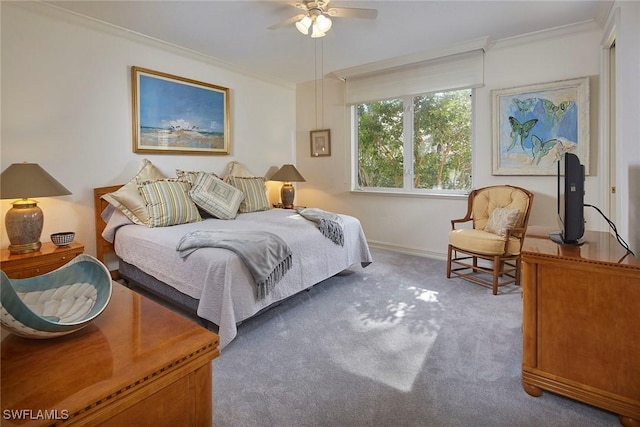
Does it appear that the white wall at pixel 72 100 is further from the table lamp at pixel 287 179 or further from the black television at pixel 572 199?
the black television at pixel 572 199

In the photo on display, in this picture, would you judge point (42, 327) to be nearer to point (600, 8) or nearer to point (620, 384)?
point (620, 384)

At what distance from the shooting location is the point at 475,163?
3969mm

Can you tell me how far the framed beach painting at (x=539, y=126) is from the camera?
3.33m

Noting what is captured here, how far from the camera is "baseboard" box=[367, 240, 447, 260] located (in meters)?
4.30

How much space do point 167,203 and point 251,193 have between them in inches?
44.6

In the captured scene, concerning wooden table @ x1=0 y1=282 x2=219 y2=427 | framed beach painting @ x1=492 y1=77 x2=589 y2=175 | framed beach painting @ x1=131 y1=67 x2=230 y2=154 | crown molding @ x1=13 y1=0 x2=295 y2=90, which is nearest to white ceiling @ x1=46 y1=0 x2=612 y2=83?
crown molding @ x1=13 y1=0 x2=295 y2=90

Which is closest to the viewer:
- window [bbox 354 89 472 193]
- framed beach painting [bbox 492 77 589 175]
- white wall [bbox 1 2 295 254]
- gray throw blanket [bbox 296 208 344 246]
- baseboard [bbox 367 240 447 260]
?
white wall [bbox 1 2 295 254]

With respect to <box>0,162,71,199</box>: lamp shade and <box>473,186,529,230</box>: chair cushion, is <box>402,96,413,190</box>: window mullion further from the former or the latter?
<box>0,162,71,199</box>: lamp shade

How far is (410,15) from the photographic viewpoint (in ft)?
10.1

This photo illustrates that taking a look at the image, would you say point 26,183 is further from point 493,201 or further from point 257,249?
point 493,201

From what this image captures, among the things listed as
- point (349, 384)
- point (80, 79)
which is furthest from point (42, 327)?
point (80, 79)

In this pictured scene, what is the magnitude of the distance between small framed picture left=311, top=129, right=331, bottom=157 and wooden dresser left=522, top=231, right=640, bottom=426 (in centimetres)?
376

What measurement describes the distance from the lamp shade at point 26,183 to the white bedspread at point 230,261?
2.26 feet

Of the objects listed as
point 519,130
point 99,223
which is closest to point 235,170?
point 99,223
